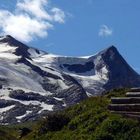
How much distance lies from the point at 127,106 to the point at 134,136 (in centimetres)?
430

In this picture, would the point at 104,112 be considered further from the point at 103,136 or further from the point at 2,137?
the point at 2,137

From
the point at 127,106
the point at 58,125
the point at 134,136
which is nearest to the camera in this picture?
the point at 134,136

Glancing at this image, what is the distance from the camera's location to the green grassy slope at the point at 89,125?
45938 mm

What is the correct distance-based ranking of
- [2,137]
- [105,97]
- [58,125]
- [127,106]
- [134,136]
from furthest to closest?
[2,137]
[105,97]
[58,125]
[127,106]
[134,136]

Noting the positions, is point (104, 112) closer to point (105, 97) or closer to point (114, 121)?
point (114, 121)

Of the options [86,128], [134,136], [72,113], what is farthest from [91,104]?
[134,136]

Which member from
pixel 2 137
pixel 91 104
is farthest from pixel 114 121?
pixel 2 137

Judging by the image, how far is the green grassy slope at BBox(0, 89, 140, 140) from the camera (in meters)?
45.9

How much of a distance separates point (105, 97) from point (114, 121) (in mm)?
10572

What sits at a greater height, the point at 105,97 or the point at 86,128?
the point at 105,97

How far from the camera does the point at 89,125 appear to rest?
49.2m

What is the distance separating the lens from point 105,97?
57.7m

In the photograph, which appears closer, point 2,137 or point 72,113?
point 72,113

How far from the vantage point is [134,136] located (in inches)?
1759
